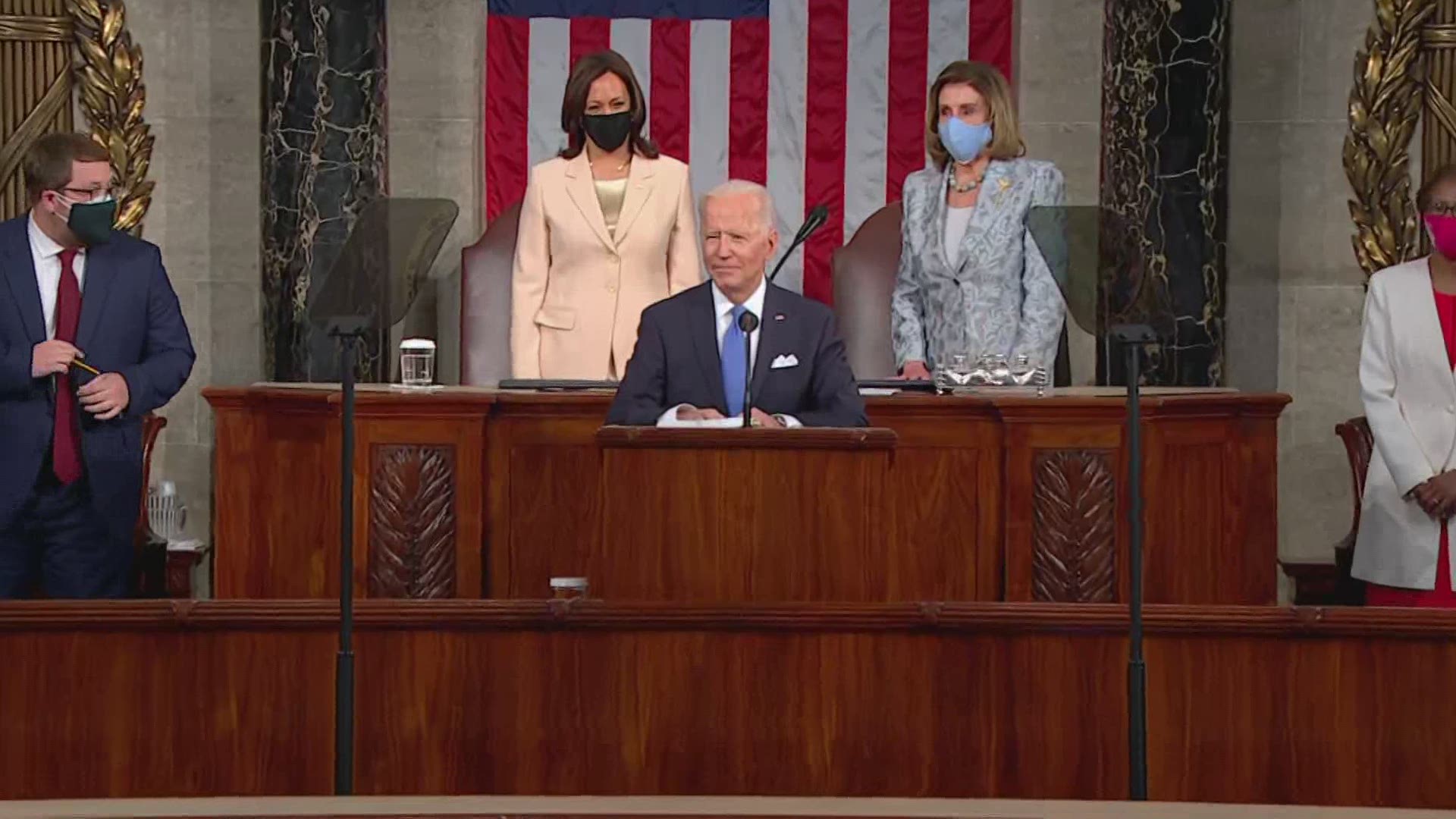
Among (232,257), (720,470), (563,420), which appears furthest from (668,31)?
(720,470)

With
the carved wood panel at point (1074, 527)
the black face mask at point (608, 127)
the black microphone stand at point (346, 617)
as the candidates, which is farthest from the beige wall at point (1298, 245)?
the black microphone stand at point (346, 617)

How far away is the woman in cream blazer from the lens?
725cm

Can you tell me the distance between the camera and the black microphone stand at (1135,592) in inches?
173

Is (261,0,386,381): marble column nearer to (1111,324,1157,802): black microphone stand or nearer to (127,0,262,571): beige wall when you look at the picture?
(127,0,262,571): beige wall

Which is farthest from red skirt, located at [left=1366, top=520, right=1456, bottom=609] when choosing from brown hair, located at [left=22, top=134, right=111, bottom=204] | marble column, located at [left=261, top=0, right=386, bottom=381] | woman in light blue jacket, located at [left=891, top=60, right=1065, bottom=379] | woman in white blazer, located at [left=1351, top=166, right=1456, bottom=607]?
marble column, located at [left=261, top=0, right=386, bottom=381]

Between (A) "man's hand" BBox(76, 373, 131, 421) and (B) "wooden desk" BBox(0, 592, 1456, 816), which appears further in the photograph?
(A) "man's hand" BBox(76, 373, 131, 421)

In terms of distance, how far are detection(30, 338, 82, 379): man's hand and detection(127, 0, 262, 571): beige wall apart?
2.97 m

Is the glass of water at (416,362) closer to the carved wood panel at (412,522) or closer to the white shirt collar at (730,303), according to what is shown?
the carved wood panel at (412,522)

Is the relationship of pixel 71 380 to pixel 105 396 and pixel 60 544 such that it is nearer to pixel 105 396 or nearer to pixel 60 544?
pixel 105 396

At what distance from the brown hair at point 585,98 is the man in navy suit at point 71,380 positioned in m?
1.44

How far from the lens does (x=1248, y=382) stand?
9094mm

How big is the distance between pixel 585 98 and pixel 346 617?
2955 millimetres

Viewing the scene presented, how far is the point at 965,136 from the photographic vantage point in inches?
283

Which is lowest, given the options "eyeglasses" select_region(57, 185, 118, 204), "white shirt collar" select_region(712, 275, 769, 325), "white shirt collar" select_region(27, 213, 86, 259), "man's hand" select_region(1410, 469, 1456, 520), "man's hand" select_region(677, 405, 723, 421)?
"man's hand" select_region(1410, 469, 1456, 520)
